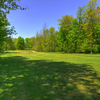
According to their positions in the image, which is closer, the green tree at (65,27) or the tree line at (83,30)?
the tree line at (83,30)

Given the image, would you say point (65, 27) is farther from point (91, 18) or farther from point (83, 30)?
point (91, 18)

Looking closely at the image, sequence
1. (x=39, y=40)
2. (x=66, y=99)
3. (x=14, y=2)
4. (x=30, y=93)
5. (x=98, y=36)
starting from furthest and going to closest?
(x=39, y=40)
(x=98, y=36)
(x=14, y=2)
(x=30, y=93)
(x=66, y=99)

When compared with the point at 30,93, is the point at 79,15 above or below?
above

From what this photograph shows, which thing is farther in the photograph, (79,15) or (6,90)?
(79,15)

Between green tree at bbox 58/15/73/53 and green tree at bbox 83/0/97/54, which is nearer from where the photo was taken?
green tree at bbox 83/0/97/54

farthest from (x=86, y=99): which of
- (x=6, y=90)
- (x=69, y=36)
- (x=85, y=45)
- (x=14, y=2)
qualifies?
(x=69, y=36)

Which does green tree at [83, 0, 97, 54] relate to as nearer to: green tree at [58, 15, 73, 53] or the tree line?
the tree line

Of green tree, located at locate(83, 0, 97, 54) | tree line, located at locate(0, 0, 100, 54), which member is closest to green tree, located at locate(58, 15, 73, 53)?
tree line, located at locate(0, 0, 100, 54)

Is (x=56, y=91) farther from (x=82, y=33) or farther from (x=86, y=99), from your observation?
(x=82, y=33)

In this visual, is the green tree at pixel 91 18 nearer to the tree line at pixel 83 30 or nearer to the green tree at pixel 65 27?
the tree line at pixel 83 30

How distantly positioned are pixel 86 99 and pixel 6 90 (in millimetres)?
3331

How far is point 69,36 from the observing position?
38.9 metres

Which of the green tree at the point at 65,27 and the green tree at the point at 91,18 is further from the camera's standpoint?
the green tree at the point at 65,27

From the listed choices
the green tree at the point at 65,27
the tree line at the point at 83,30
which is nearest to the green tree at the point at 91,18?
the tree line at the point at 83,30
